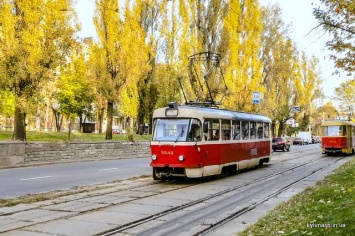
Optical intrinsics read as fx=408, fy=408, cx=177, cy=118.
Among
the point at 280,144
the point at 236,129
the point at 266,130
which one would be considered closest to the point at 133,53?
the point at 266,130

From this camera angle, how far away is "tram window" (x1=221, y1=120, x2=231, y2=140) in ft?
53.5

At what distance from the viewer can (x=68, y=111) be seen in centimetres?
3925

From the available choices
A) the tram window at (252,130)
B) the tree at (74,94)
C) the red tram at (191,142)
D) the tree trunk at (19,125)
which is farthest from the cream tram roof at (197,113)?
the tree at (74,94)

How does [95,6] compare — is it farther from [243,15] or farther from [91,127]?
[91,127]

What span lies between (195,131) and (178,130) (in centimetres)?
60

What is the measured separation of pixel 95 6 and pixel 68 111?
1179cm

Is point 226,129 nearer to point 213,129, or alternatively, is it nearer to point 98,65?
point 213,129

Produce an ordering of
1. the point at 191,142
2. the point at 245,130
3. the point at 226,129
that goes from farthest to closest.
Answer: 1. the point at 245,130
2. the point at 226,129
3. the point at 191,142

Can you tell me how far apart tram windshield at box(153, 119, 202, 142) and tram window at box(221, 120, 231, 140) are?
2.03 metres

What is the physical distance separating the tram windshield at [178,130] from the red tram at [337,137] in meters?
22.2

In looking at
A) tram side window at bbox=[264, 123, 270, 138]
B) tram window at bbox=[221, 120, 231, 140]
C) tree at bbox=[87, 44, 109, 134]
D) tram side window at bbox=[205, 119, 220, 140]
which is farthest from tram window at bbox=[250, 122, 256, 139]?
tree at bbox=[87, 44, 109, 134]

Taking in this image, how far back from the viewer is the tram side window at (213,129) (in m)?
15.1

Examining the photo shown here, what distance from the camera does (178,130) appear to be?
14.5 meters

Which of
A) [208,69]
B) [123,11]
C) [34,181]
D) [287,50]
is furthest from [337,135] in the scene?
[34,181]
